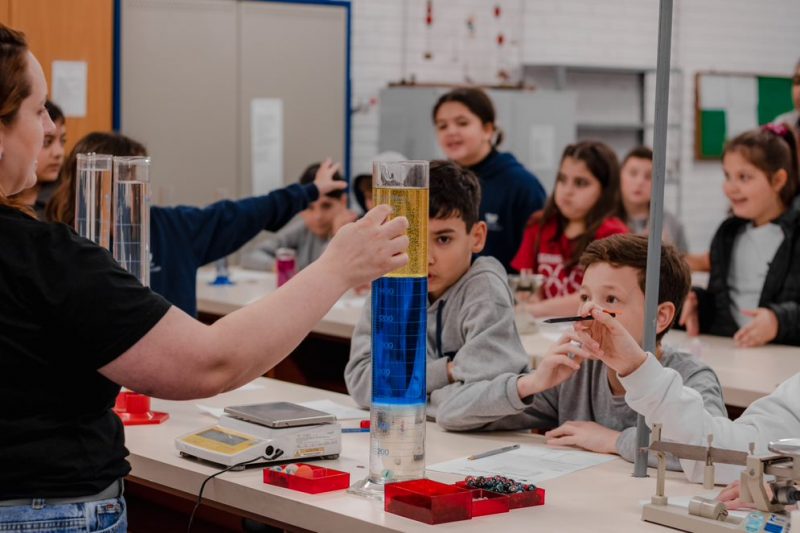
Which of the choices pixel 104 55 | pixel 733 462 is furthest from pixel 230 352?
pixel 104 55

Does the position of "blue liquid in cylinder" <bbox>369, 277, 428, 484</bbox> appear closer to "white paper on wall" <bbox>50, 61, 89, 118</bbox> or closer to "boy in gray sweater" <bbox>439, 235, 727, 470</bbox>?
"boy in gray sweater" <bbox>439, 235, 727, 470</bbox>

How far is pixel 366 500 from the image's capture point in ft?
5.65

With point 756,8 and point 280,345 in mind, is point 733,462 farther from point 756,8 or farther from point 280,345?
point 756,8

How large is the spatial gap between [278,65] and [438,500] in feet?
14.9

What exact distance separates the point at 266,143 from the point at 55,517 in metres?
4.61

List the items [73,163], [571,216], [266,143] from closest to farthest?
[73,163] → [571,216] → [266,143]

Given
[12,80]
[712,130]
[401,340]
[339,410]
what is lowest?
[339,410]

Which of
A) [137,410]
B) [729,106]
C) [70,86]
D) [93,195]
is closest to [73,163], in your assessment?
[93,195]

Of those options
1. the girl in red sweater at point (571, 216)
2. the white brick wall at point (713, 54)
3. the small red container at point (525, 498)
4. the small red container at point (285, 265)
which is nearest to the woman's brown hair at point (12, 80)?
the small red container at point (525, 498)

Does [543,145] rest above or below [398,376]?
above

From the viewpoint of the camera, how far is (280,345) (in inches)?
56.1

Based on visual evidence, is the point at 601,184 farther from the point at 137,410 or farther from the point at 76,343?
the point at 76,343

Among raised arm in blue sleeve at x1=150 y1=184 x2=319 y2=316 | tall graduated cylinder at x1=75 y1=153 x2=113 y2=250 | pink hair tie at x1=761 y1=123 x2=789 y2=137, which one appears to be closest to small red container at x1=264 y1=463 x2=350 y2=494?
tall graduated cylinder at x1=75 y1=153 x2=113 y2=250


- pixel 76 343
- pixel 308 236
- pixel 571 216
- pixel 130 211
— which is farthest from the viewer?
pixel 308 236
